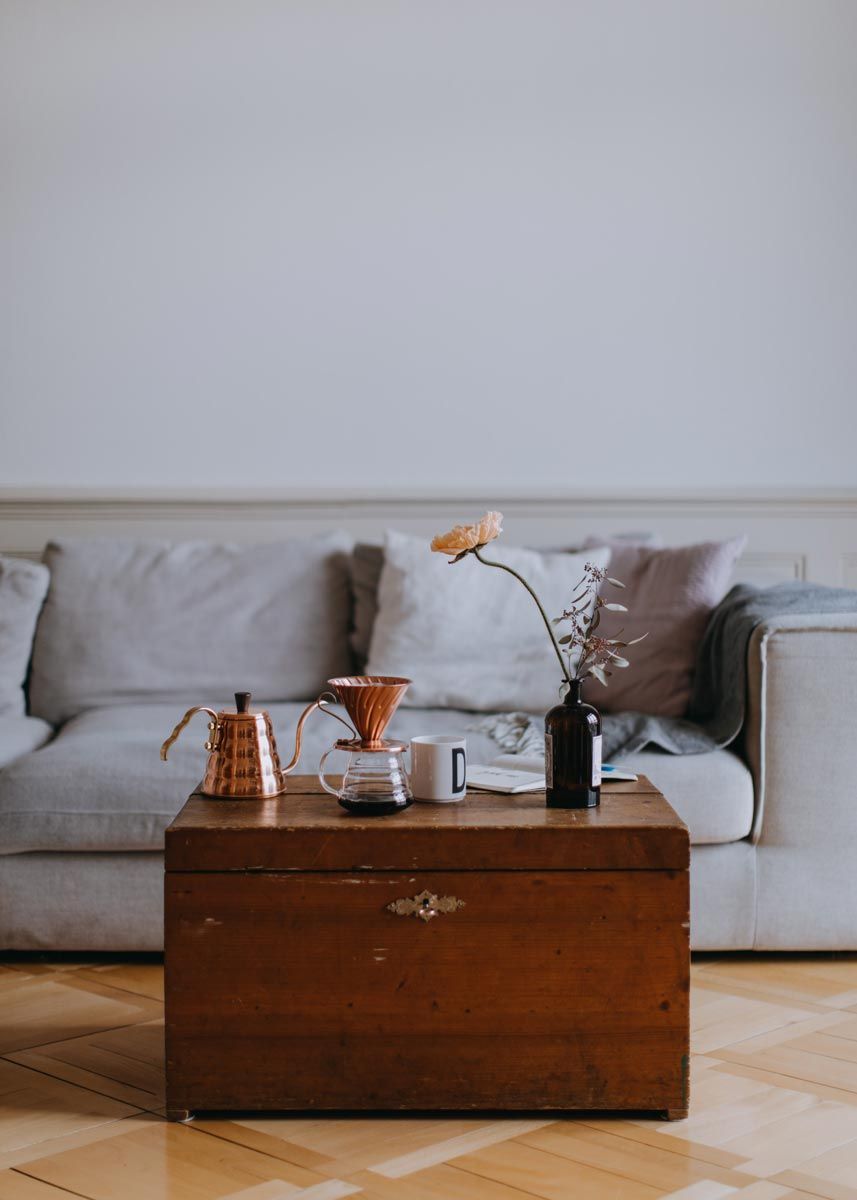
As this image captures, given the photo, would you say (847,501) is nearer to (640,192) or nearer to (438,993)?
(640,192)

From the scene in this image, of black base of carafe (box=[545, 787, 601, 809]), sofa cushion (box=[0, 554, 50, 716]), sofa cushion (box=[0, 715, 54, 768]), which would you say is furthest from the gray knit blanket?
sofa cushion (box=[0, 554, 50, 716])

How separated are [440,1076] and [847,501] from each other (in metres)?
2.22

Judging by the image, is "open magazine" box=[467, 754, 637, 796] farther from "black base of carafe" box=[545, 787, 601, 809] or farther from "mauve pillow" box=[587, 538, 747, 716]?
"mauve pillow" box=[587, 538, 747, 716]

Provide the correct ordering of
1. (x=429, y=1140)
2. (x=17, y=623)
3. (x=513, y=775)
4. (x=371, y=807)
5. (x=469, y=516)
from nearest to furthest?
(x=429, y=1140)
(x=371, y=807)
(x=513, y=775)
(x=17, y=623)
(x=469, y=516)

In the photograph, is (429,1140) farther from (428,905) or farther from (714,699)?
(714,699)

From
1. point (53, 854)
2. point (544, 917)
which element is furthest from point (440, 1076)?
point (53, 854)

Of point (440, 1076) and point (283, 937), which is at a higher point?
point (283, 937)

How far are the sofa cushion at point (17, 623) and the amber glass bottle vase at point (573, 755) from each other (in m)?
1.64

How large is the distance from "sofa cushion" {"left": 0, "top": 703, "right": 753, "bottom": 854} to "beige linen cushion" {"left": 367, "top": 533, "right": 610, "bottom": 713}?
1.31 feet

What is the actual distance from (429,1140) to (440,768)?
48 cm

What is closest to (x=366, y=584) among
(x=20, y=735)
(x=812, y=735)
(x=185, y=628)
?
(x=185, y=628)

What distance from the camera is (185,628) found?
3.10m

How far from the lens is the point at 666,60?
11.5 feet

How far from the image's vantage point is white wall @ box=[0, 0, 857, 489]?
351cm
